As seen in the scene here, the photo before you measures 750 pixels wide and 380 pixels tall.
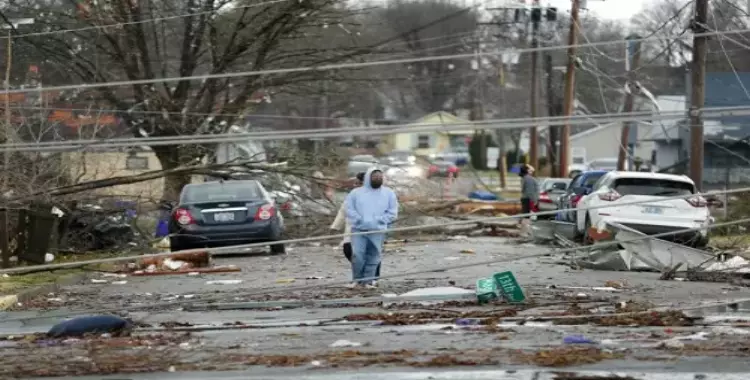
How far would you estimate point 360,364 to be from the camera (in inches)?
344

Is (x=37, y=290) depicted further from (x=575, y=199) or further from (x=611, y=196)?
(x=575, y=199)

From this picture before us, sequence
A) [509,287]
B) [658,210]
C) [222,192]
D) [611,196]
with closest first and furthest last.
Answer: [509,287], [658,210], [611,196], [222,192]

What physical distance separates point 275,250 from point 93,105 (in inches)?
375

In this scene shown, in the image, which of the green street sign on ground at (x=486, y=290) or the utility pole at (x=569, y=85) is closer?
the green street sign on ground at (x=486, y=290)

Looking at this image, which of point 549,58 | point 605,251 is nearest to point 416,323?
point 605,251

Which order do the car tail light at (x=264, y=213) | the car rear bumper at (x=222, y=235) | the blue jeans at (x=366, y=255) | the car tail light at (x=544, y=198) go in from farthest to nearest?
the car tail light at (x=544, y=198) < the car tail light at (x=264, y=213) < the car rear bumper at (x=222, y=235) < the blue jeans at (x=366, y=255)

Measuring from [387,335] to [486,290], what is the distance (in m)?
2.64

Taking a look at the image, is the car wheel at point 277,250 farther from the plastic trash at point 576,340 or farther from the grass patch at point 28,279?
the plastic trash at point 576,340

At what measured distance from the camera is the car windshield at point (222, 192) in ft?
72.5

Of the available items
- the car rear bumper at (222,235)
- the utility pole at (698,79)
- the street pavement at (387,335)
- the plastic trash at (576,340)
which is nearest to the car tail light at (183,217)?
the car rear bumper at (222,235)

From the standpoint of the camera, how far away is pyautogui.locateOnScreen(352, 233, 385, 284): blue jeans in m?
14.7

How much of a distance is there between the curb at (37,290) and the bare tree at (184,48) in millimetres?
9831

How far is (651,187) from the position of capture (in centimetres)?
2130

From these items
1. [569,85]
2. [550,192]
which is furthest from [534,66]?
[550,192]
